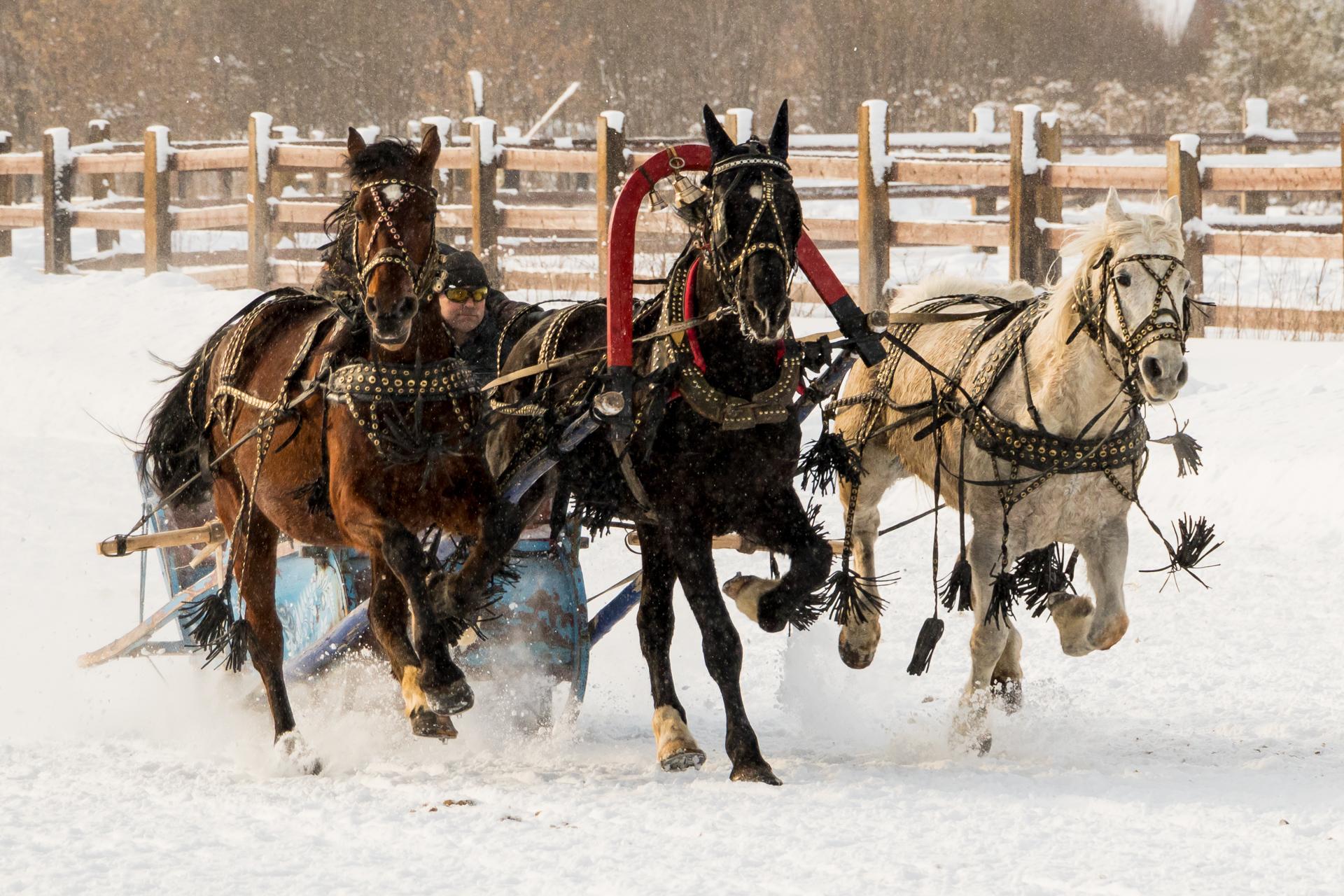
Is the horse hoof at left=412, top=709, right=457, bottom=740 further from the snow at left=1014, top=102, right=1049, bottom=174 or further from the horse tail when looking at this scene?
the snow at left=1014, top=102, right=1049, bottom=174

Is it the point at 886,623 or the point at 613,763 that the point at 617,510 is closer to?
the point at 613,763

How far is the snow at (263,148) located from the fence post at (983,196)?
6.77 metres

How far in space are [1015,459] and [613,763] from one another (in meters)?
1.68

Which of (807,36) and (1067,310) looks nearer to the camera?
(1067,310)

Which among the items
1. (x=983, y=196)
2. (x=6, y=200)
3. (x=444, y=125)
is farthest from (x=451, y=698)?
(x=6, y=200)

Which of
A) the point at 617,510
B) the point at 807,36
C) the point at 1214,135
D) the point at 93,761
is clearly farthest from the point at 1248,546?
the point at 807,36

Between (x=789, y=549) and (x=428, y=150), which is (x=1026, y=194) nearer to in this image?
(x=789, y=549)

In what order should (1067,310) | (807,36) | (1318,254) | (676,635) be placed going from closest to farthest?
(1067,310) → (676,635) → (1318,254) → (807,36)

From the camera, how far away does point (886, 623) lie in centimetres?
809

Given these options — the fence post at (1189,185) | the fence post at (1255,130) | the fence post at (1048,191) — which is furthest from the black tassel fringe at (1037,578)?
the fence post at (1255,130)

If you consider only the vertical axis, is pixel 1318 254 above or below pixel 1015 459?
above

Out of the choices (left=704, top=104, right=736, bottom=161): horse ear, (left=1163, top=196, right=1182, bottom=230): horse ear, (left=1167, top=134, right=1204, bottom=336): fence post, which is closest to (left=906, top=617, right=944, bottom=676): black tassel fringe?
→ (left=1163, top=196, right=1182, bottom=230): horse ear

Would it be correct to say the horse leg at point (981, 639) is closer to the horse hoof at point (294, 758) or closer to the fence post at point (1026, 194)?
the horse hoof at point (294, 758)

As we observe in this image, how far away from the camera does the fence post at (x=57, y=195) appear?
18391 mm
